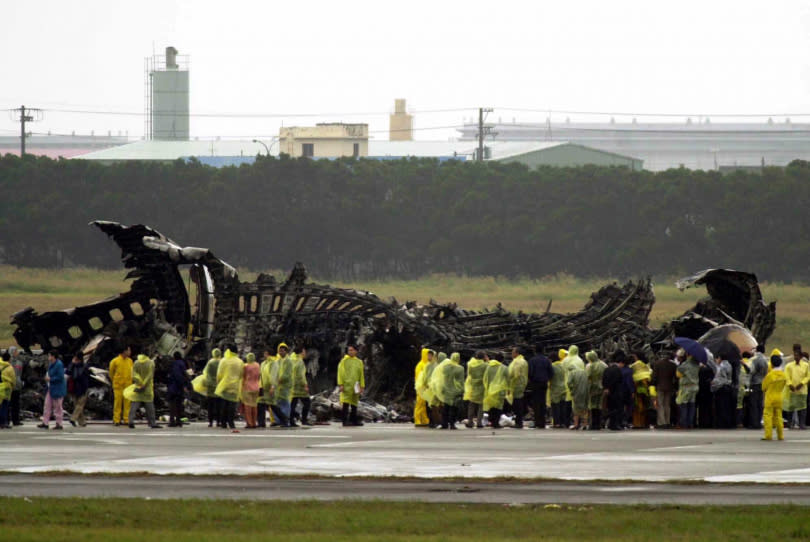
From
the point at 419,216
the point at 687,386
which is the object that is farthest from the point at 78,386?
the point at 419,216

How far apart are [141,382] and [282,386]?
8.90 feet

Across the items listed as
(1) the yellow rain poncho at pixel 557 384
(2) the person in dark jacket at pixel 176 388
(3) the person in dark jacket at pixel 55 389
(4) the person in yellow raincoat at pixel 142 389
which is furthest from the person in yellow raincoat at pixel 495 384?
(3) the person in dark jacket at pixel 55 389

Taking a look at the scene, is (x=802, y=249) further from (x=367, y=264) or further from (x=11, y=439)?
(x=11, y=439)

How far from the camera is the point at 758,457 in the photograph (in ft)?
71.7

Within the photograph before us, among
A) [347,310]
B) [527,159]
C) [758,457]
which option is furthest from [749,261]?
[758,457]

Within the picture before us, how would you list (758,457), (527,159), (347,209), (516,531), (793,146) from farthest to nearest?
(793,146), (527,159), (347,209), (758,457), (516,531)

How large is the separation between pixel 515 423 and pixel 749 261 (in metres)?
51.7

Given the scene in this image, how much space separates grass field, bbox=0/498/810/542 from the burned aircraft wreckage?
661 inches

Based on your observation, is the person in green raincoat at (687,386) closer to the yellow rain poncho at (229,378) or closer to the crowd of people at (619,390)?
the crowd of people at (619,390)

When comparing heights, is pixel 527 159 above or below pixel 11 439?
above

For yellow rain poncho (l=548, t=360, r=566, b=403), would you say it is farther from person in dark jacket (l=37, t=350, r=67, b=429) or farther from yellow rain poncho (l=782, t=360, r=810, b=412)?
person in dark jacket (l=37, t=350, r=67, b=429)

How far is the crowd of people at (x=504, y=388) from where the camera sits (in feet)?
90.9

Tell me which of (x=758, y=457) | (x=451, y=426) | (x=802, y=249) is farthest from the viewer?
(x=802, y=249)

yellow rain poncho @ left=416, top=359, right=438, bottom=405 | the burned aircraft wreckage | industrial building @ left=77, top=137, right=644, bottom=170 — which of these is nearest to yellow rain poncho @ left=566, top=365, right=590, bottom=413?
yellow rain poncho @ left=416, top=359, right=438, bottom=405
